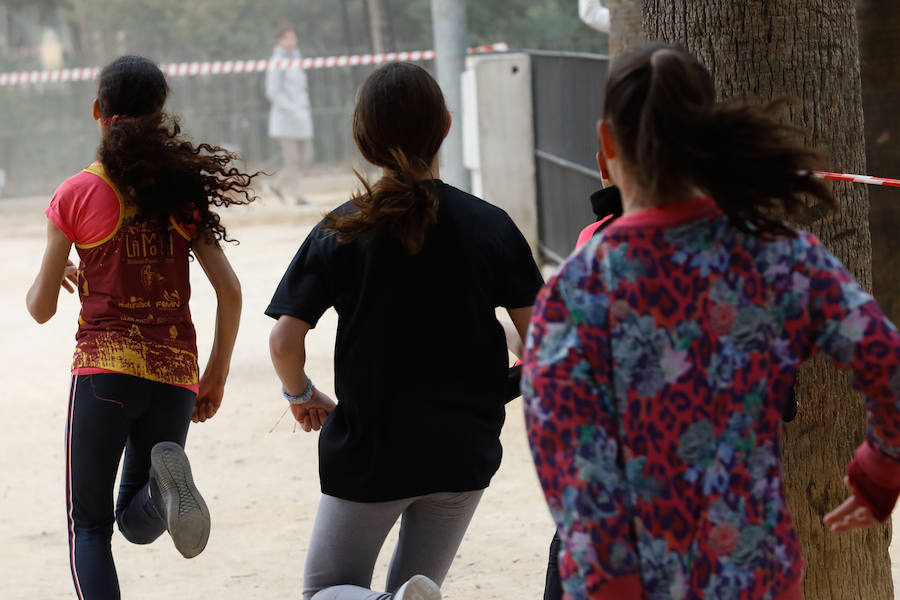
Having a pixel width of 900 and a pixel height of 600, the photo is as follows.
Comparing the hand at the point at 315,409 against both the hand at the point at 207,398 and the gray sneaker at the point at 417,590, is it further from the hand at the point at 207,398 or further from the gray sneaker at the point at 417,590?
the hand at the point at 207,398

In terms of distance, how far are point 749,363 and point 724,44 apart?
1471mm

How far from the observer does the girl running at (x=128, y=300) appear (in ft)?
11.6

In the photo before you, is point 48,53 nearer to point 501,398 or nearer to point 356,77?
point 356,77

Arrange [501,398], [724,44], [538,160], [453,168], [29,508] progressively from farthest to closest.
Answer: [538,160]
[453,168]
[29,508]
[724,44]
[501,398]

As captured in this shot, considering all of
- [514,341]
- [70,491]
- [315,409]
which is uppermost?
[514,341]

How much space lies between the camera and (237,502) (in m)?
5.86

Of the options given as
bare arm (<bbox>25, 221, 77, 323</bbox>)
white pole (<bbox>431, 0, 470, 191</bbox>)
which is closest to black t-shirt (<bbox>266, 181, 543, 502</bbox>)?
bare arm (<bbox>25, 221, 77, 323</bbox>)

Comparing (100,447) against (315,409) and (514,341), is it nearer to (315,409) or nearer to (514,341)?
(315,409)

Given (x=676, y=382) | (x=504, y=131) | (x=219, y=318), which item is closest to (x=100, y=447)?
(x=219, y=318)

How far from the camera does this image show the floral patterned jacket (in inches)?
77.9

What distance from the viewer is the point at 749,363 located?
6.55 ft

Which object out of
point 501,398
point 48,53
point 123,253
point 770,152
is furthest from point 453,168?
point 48,53

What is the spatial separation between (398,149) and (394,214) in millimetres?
166

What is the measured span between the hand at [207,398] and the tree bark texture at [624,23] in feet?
13.7
